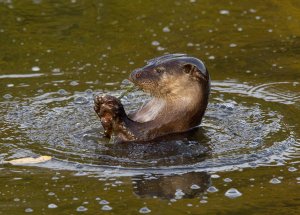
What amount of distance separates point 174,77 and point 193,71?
163 mm

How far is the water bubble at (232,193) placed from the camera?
531cm

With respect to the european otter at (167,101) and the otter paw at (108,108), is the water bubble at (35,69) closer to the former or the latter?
the european otter at (167,101)

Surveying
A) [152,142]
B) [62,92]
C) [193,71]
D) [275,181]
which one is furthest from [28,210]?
[62,92]

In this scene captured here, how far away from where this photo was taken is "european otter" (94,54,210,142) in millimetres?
6359

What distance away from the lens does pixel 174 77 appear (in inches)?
256

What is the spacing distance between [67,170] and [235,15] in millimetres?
4900

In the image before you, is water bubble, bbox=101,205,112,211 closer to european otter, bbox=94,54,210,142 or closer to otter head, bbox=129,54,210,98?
european otter, bbox=94,54,210,142

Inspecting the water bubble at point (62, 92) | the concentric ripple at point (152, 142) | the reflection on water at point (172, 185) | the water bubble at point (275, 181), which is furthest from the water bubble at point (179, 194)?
the water bubble at point (62, 92)

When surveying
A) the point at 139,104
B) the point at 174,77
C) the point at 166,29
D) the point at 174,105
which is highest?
the point at 166,29

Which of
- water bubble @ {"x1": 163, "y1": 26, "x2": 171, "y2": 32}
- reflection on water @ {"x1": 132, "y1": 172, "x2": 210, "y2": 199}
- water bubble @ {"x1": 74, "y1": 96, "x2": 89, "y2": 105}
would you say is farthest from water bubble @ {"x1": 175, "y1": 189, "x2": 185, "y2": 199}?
water bubble @ {"x1": 163, "y1": 26, "x2": 171, "y2": 32}

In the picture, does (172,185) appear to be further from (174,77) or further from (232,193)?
(174,77)

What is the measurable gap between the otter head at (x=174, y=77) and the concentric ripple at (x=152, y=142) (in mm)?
350

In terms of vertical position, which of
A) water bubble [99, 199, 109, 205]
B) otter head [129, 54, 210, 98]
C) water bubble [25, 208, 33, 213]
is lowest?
water bubble [25, 208, 33, 213]

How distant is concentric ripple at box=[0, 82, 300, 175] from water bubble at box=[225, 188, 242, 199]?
435 millimetres
